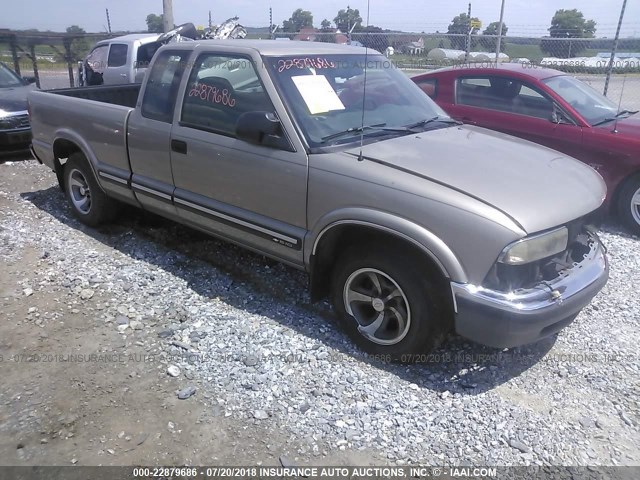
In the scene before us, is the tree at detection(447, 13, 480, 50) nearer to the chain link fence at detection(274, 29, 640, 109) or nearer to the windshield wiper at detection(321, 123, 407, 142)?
the chain link fence at detection(274, 29, 640, 109)

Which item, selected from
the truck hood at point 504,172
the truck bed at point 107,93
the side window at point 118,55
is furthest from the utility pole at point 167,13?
the truck hood at point 504,172

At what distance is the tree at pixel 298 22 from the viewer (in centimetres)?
1538

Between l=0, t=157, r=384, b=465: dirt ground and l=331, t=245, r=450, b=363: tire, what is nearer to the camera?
l=0, t=157, r=384, b=465: dirt ground

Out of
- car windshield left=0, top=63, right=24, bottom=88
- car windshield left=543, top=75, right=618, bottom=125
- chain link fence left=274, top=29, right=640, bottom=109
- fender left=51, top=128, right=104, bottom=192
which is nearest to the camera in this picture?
fender left=51, top=128, right=104, bottom=192

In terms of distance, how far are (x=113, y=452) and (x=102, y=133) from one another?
10.4ft

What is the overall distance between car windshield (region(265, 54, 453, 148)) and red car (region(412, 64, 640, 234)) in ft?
7.81

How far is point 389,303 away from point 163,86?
102 inches

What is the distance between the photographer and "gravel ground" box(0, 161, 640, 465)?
278 centimetres

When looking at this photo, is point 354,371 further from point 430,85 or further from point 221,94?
point 430,85

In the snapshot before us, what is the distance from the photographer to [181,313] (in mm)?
3914

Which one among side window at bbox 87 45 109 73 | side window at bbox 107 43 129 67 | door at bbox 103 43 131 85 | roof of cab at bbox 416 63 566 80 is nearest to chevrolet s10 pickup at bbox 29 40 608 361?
roof of cab at bbox 416 63 566 80

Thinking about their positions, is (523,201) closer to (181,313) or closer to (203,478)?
(203,478)

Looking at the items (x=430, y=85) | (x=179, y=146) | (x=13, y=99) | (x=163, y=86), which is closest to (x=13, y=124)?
(x=13, y=99)

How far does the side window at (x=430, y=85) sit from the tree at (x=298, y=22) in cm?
929
